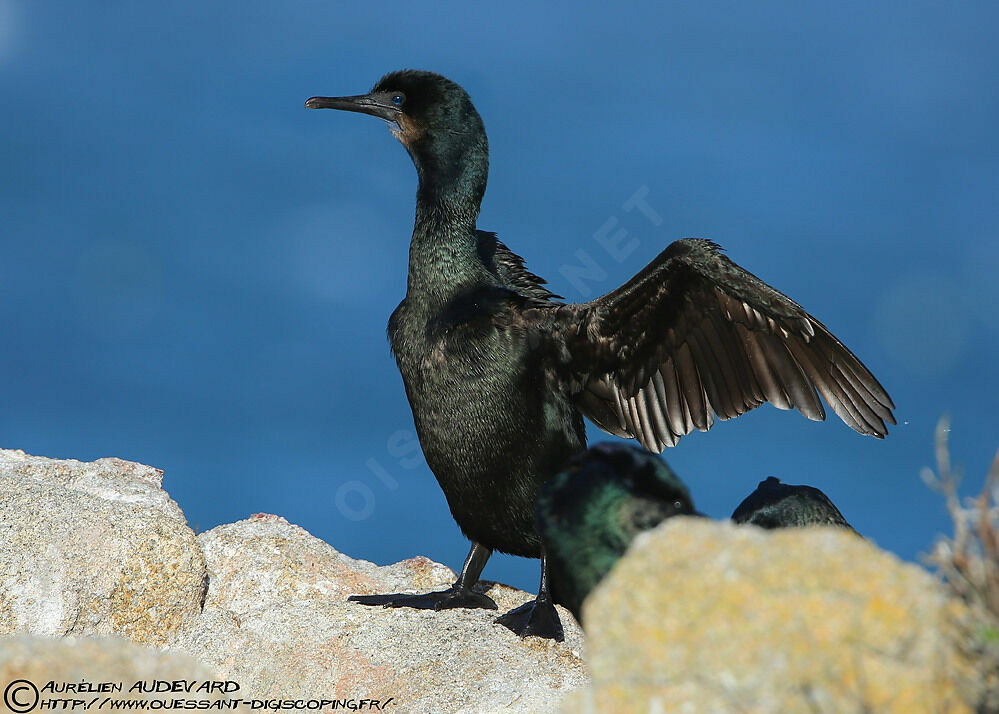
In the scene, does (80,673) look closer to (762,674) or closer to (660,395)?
(762,674)

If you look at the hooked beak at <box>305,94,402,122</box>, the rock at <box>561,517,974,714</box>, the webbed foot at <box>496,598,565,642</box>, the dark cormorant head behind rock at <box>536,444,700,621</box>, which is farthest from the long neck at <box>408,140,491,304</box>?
the rock at <box>561,517,974,714</box>

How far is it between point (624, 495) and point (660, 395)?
2659 millimetres

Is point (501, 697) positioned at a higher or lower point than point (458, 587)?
lower

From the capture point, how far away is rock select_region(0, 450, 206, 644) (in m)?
5.82

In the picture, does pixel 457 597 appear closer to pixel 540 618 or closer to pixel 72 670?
pixel 540 618

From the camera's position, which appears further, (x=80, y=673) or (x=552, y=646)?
(x=552, y=646)

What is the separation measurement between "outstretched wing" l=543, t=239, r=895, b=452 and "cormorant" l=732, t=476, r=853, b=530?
49cm

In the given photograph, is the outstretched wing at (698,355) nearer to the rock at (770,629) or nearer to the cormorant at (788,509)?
the cormorant at (788,509)

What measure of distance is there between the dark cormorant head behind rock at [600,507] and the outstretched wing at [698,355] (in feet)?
6.98

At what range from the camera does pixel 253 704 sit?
527 centimetres

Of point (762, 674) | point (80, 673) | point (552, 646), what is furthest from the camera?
point (552, 646)

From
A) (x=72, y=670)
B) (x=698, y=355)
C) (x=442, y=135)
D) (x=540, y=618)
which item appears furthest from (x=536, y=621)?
(x=442, y=135)

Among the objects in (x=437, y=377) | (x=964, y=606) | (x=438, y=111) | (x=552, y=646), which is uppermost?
(x=438, y=111)

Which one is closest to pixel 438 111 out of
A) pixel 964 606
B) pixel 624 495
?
pixel 624 495
